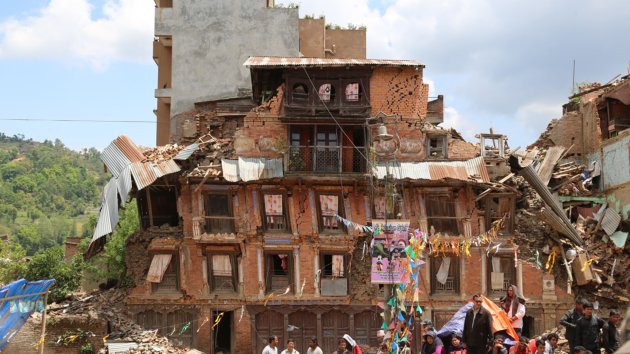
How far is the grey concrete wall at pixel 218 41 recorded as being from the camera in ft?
151

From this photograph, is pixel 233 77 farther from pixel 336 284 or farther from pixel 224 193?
pixel 336 284

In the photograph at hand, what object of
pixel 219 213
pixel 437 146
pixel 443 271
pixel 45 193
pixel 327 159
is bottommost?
pixel 443 271

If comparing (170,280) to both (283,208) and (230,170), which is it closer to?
(230,170)

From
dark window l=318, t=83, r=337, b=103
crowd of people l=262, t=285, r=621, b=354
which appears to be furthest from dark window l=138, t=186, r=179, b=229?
crowd of people l=262, t=285, r=621, b=354

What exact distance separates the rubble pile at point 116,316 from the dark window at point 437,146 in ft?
46.6

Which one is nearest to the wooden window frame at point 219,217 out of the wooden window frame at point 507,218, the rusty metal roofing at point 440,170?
the rusty metal roofing at point 440,170

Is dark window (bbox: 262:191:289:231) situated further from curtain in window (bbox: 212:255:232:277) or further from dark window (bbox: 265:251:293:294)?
curtain in window (bbox: 212:255:232:277)

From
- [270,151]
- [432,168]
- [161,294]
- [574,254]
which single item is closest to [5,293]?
[161,294]

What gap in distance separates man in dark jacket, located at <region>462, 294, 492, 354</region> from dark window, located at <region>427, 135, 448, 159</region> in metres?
20.5

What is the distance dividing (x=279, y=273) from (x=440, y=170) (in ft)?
28.5

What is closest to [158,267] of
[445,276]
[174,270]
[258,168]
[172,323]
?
[174,270]

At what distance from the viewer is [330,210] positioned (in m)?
38.2

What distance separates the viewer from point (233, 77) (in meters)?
46.1

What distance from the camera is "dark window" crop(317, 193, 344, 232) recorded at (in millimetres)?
38094
